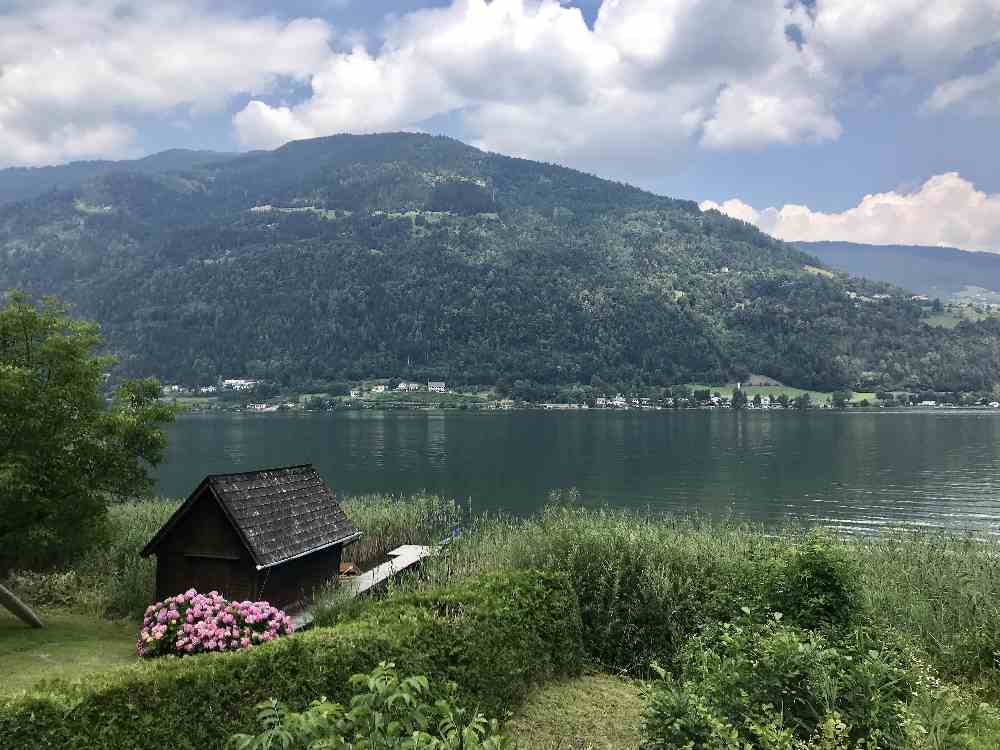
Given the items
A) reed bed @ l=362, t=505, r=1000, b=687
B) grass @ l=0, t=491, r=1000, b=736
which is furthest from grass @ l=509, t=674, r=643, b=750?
reed bed @ l=362, t=505, r=1000, b=687

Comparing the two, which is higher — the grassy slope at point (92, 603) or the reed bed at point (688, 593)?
the reed bed at point (688, 593)

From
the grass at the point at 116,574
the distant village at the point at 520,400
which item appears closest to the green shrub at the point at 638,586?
the grass at the point at 116,574

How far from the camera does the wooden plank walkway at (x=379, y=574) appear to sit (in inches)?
511

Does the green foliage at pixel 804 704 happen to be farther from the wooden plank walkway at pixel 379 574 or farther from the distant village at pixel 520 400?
the distant village at pixel 520 400

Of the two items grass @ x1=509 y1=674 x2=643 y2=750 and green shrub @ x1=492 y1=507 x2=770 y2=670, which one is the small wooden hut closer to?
green shrub @ x1=492 y1=507 x2=770 y2=670

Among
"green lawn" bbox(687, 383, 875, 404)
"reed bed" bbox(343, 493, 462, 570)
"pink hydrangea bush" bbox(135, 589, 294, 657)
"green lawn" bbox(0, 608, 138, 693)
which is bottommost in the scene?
"green lawn" bbox(687, 383, 875, 404)

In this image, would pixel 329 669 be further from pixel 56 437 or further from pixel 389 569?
pixel 389 569

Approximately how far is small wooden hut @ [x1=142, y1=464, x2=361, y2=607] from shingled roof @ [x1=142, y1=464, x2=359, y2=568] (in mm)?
22

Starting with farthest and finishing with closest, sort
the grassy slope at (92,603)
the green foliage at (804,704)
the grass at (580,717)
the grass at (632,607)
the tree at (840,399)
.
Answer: the tree at (840,399) < the grassy slope at (92,603) < the grass at (632,607) < the grass at (580,717) < the green foliage at (804,704)

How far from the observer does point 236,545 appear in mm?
12781

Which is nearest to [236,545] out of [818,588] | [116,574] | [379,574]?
[116,574]

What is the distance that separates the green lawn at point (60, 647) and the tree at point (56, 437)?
1439 mm

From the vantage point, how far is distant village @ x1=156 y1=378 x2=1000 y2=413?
166750 mm

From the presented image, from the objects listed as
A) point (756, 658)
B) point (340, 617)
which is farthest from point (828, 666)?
point (340, 617)
